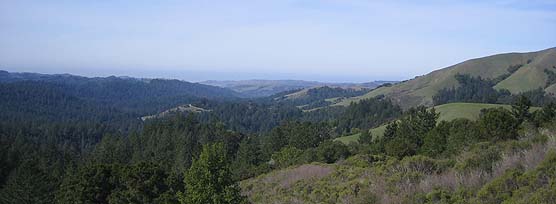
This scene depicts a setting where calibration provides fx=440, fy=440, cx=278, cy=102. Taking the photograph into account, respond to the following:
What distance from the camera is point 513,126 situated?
37.3 meters

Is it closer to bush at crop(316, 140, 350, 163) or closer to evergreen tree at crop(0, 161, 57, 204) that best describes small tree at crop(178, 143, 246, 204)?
evergreen tree at crop(0, 161, 57, 204)

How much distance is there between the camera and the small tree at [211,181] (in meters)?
15.6

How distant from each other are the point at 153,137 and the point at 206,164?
244 feet

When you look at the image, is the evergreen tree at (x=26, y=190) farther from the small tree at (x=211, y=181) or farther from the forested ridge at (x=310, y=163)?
the small tree at (x=211, y=181)

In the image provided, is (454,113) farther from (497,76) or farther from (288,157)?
(497,76)

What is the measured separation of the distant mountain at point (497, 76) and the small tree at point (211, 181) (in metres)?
132

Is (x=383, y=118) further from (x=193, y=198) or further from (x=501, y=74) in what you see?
(x=193, y=198)

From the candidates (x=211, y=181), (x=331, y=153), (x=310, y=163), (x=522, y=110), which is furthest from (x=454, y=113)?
(x=211, y=181)

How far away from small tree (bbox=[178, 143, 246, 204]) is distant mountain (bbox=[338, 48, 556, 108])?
13204cm

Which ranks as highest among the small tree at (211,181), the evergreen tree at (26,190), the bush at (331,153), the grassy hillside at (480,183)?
the grassy hillside at (480,183)

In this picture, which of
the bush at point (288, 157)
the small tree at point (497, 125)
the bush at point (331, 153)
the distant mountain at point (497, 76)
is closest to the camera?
the small tree at point (497, 125)

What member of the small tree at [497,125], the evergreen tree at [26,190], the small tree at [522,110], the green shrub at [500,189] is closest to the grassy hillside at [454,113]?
the small tree at [522,110]

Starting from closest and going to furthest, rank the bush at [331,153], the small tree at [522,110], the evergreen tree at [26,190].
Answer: the evergreen tree at [26,190]
the small tree at [522,110]
the bush at [331,153]

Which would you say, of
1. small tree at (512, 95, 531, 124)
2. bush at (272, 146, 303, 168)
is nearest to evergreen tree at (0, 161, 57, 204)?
bush at (272, 146, 303, 168)
